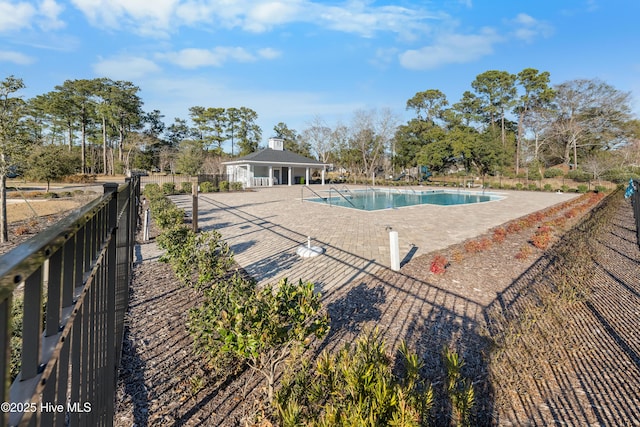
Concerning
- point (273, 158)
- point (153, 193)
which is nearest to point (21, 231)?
point (153, 193)

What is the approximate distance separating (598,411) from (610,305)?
264 centimetres

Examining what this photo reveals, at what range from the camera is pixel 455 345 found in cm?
342

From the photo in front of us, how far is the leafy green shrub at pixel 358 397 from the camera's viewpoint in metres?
1.81

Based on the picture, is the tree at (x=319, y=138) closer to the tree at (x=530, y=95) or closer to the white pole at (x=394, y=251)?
the tree at (x=530, y=95)

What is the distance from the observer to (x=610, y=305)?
4.39 m

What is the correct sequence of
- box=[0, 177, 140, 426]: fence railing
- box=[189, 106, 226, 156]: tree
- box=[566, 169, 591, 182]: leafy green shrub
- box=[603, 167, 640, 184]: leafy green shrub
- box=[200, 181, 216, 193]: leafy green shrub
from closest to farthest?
box=[0, 177, 140, 426]: fence railing
box=[200, 181, 216, 193]: leafy green shrub
box=[603, 167, 640, 184]: leafy green shrub
box=[566, 169, 591, 182]: leafy green shrub
box=[189, 106, 226, 156]: tree

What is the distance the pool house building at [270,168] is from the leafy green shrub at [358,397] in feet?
90.8

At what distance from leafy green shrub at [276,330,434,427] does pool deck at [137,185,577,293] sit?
2460 mm

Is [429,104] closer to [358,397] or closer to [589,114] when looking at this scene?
[589,114]

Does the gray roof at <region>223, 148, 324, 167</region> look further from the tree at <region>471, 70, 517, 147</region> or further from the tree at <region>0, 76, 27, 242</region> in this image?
the tree at <region>471, 70, 517, 147</region>

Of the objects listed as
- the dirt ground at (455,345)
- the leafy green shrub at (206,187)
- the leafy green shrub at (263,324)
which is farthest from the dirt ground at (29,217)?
the leafy green shrub at (206,187)

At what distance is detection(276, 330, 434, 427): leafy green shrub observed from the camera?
1.81 meters

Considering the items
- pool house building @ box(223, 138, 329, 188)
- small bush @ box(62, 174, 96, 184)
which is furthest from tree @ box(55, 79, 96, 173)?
pool house building @ box(223, 138, 329, 188)

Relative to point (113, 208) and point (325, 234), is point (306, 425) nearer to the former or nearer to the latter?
point (113, 208)
